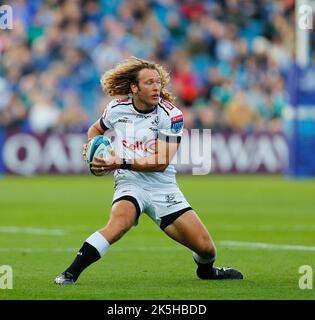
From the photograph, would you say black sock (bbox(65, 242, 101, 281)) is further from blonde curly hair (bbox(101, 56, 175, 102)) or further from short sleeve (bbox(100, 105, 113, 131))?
blonde curly hair (bbox(101, 56, 175, 102))

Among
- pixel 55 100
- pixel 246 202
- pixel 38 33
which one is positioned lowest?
pixel 246 202

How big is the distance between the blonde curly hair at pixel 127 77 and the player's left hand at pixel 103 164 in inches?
34.2

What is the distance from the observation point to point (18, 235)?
15.0 metres

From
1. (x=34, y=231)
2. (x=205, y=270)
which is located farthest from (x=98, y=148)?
(x=34, y=231)

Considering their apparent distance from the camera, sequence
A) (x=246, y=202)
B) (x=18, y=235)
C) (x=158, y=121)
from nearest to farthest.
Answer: (x=158, y=121) → (x=18, y=235) → (x=246, y=202)

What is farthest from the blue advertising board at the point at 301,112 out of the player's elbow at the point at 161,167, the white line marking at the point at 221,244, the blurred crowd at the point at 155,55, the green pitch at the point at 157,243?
the player's elbow at the point at 161,167

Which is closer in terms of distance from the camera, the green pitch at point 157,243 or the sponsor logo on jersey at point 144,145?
the green pitch at point 157,243

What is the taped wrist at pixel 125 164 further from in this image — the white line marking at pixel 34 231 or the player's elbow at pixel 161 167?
the white line marking at pixel 34 231

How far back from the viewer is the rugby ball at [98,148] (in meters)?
9.84

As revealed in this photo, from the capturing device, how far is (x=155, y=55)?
2998 centimetres
